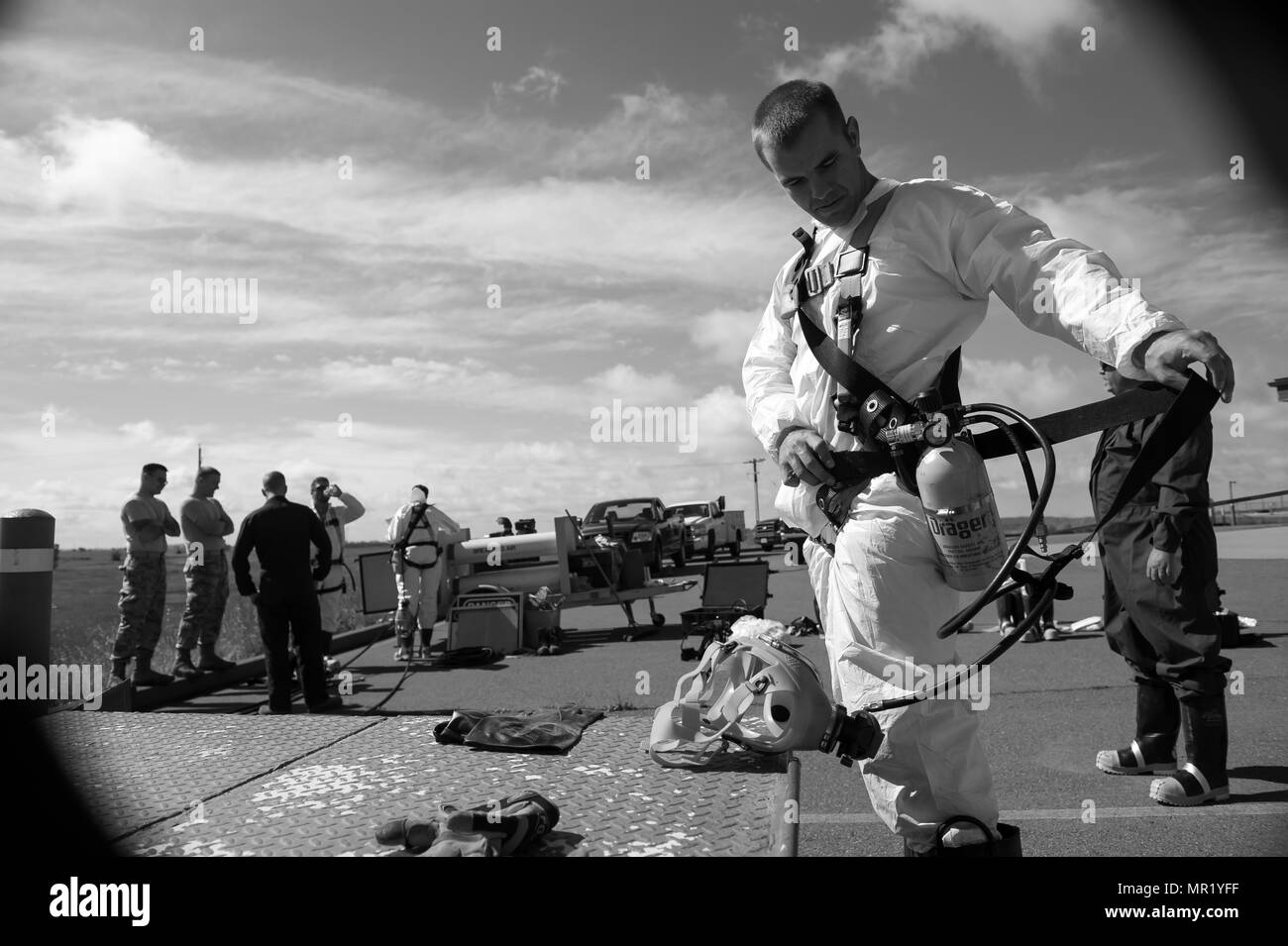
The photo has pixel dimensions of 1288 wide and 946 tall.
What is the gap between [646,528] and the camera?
949 inches

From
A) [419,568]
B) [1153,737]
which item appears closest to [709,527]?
[419,568]

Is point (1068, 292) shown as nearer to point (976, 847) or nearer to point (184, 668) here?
point (976, 847)

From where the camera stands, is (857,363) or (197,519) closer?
(857,363)

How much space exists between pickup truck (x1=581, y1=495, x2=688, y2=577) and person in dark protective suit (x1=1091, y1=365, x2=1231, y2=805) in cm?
1769

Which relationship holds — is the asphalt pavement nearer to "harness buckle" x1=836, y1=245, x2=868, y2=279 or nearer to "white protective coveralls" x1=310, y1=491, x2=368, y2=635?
"white protective coveralls" x1=310, y1=491, x2=368, y2=635

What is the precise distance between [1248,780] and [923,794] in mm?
3181

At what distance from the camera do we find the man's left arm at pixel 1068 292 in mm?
1915

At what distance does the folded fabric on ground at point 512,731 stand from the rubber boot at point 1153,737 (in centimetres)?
297

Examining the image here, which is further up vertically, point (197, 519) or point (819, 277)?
point (819, 277)

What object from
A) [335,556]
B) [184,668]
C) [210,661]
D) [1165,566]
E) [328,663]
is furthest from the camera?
[335,556]

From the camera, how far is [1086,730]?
18.8 ft

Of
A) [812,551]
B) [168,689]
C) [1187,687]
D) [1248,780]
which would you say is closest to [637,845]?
[812,551]

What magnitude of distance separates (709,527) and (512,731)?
30.6 metres

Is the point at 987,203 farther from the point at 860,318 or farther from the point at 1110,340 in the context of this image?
the point at 1110,340
